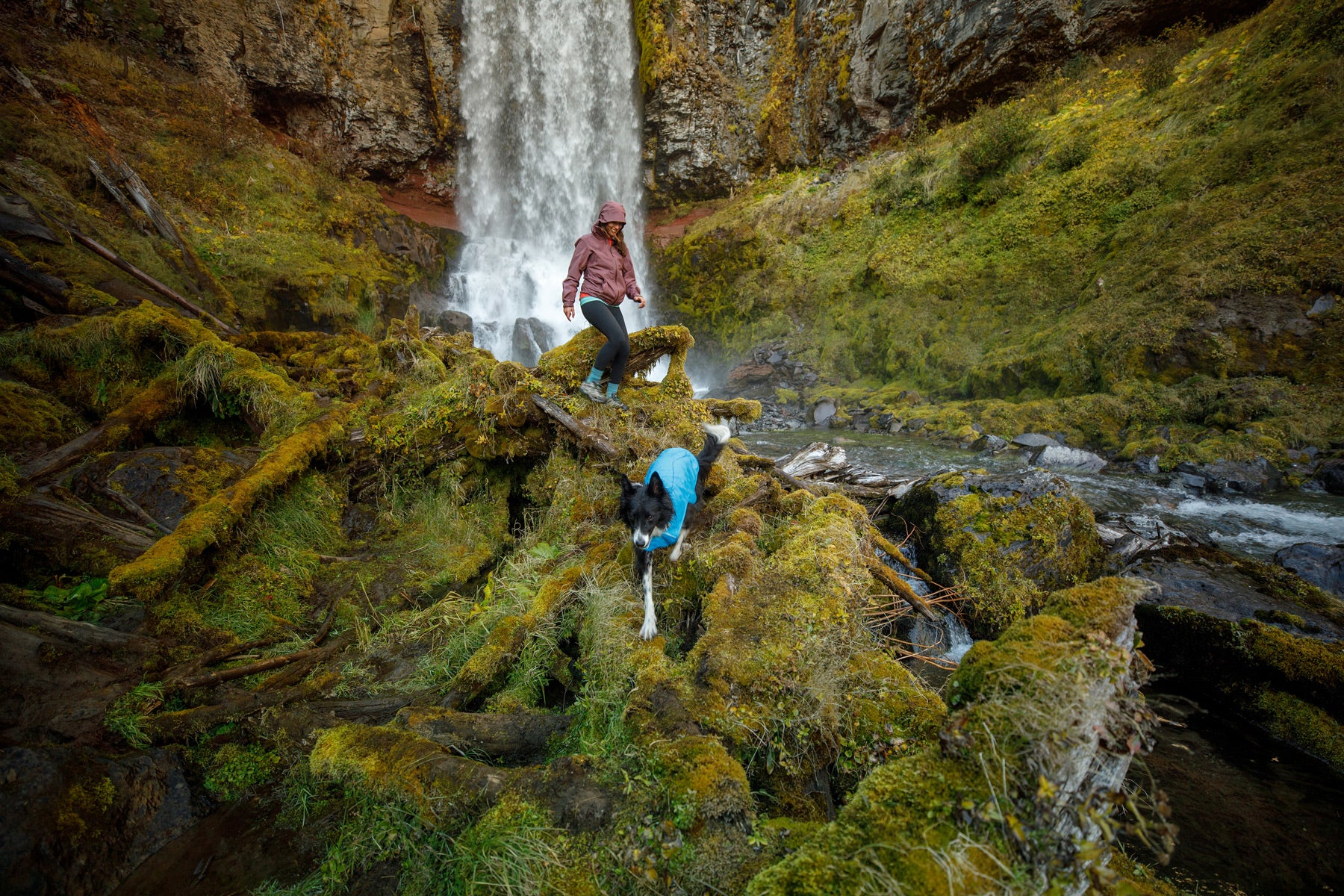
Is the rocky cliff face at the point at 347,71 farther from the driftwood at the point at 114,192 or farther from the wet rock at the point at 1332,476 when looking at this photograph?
the wet rock at the point at 1332,476

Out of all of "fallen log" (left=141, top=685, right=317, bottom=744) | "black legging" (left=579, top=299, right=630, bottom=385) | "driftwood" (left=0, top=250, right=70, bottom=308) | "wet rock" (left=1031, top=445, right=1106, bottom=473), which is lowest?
"fallen log" (left=141, top=685, right=317, bottom=744)

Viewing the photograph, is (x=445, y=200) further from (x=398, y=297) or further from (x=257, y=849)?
(x=257, y=849)

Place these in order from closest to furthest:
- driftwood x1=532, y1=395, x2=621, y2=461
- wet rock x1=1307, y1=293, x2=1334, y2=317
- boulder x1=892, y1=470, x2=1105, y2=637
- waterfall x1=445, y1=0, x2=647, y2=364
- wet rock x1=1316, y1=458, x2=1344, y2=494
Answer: boulder x1=892, y1=470, x2=1105, y2=637 < driftwood x1=532, y1=395, x2=621, y2=461 < wet rock x1=1316, y1=458, x2=1344, y2=494 < wet rock x1=1307, y1=293, x2=1334, y2=317 < waterfall x1=445, y1=0, x2=647, y2=364

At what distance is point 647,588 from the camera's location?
11.1 ft

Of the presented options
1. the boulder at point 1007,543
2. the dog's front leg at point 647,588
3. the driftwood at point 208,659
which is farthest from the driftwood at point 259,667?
the boulder at point 1007,543

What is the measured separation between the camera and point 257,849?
2.15 metres

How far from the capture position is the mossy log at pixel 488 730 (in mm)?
2318

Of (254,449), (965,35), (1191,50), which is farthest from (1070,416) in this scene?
(965,35)

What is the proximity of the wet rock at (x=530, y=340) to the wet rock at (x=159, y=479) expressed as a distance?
1201 cm

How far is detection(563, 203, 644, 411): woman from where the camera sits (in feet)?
16.5

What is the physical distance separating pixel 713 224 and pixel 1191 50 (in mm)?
14223

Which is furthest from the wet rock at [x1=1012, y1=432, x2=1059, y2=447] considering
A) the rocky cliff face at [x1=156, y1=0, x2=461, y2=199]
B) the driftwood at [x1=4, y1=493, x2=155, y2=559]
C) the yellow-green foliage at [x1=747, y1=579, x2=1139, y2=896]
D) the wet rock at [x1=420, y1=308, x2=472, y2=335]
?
the rocky cliff face at [x1=156, y1=0, x2=461, y2=199]

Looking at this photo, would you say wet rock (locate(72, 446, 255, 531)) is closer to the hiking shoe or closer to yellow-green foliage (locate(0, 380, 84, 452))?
yellow-green foliage (locate(0, 380, 84, 452))

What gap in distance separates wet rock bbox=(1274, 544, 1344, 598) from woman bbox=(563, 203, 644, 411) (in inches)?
256
